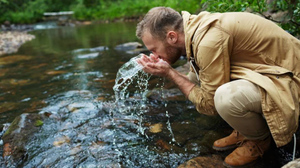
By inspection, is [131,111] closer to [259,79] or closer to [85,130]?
[85,130]

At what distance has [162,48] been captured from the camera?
2332 mm

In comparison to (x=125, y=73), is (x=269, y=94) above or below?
above

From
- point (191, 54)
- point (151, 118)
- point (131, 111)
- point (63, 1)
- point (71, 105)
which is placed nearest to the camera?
point (191, 54)

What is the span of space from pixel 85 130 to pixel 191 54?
1602 mm

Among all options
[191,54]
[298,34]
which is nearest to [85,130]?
[191,54]

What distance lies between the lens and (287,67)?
1919 mm

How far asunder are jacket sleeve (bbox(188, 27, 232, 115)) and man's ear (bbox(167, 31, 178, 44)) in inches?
10.4

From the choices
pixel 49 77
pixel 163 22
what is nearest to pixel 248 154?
pixel 163 22

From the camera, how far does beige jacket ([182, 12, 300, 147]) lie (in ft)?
5.90

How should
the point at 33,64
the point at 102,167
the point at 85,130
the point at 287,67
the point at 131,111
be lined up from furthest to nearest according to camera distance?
the point at 33,64 → the point at 131,111 → the point at 85,130 → the point at 102,167 → the point at 287,67

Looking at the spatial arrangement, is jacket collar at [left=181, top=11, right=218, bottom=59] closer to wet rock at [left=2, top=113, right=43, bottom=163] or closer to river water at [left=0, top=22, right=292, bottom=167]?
river water at [left=0, top=22, right=292, bottom=167]

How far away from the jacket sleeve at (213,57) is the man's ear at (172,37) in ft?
0.87

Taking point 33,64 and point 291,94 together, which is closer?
point 291,94

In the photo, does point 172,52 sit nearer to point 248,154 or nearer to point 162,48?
point 162,48
